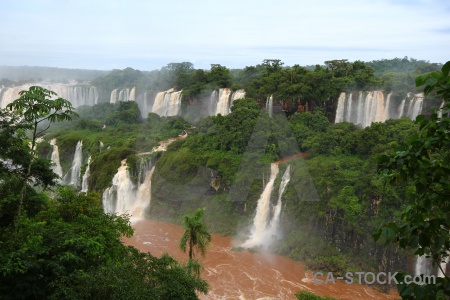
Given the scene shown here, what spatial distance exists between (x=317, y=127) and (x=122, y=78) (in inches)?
1156

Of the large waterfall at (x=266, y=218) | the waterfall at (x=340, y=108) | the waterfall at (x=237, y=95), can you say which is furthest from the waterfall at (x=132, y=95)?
the large waterfall at (x=266, y=218)

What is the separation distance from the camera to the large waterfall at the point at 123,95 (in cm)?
3631

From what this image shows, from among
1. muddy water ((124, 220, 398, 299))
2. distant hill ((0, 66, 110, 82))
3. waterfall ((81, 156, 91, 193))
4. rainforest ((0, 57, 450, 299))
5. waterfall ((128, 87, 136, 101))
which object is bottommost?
muddy water ((124, 220, 398, 299))

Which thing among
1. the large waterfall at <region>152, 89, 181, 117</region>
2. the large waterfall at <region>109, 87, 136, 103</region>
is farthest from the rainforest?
the large waterfall at <region>109, 87, 136, 103</region>

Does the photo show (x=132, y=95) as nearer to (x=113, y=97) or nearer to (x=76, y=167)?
(x=113, y=97)

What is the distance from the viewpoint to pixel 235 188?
60.4 feet

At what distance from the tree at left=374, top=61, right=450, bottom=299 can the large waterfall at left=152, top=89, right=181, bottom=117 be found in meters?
28.3

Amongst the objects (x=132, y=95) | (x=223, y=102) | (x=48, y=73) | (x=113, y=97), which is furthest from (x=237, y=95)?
(x=48, y=73)

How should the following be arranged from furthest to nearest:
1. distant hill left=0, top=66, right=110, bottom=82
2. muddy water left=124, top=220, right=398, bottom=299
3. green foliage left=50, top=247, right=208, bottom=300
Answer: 1. distant hill left=0, top=66, right=110, bottom=82
2. muddy water left=124, top=220, right=398, bottom=299
3. green foliage left=50, top=247, right=208, bottom=300

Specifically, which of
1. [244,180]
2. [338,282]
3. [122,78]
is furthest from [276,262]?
[122,78]

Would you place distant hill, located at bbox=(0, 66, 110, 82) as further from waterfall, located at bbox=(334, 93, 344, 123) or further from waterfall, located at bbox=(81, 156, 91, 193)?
waterfall, located at bbox=(334, 93, 344, 123)

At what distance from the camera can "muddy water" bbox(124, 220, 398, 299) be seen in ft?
39.3

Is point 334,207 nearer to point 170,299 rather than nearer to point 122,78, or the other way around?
point 170,299

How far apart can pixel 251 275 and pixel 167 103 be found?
2011cm
